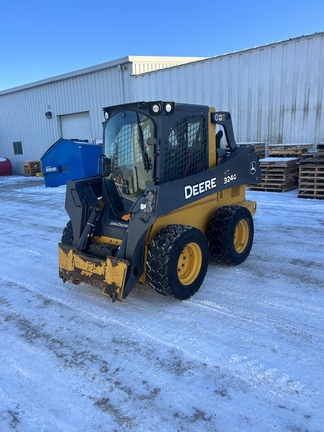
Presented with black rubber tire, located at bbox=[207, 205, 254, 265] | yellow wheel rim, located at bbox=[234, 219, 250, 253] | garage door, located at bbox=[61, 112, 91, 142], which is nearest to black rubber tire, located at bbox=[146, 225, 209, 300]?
black rubber tire, located at bbox=[207, 205, 254, 265]

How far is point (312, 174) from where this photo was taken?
8844 mm

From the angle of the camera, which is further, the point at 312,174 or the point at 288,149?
the point at 288,149

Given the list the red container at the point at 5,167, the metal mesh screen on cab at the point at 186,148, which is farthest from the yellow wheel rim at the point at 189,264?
the red container at the point at 5,167

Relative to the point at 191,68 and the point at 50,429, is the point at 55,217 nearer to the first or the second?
the point at 50,429

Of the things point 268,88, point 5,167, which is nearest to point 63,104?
point 5,167

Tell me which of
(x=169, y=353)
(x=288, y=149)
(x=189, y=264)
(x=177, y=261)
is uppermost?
(x=288, y=149)

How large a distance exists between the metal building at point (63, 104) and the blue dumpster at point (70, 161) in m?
4.31

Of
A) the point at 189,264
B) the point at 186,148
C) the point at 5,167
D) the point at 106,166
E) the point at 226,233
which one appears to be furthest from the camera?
the point at 5,167

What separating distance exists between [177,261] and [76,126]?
55.2 ft

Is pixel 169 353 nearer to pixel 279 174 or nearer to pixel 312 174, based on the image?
pixel 312 174

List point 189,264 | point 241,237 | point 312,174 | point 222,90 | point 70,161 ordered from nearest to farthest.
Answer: point 189,264 → point 241,237 → point 312,174 → point 222,90 → point 70,161

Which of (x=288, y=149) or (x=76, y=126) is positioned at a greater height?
(x=76, y=126)

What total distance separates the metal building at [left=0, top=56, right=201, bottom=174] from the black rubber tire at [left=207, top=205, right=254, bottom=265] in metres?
12.3

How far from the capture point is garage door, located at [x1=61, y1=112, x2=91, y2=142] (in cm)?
1808
